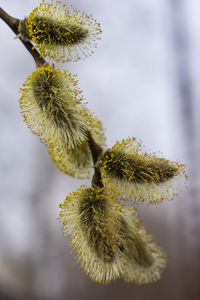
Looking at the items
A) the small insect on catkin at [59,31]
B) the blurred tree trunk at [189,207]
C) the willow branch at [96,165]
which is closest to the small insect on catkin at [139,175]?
the willow branch at [96,165]

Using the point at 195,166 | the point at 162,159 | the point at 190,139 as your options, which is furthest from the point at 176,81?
the point at 162,159

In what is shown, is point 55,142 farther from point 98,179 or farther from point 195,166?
point 195,166

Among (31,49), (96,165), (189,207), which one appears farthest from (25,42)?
(189,207)

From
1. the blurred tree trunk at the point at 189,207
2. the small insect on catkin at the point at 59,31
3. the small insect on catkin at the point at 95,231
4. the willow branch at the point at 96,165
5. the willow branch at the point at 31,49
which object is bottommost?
the small insect on catkin at the point at 95,231

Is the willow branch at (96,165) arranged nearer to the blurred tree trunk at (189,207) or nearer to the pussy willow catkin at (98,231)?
the pussy willow catkin at (98,231)

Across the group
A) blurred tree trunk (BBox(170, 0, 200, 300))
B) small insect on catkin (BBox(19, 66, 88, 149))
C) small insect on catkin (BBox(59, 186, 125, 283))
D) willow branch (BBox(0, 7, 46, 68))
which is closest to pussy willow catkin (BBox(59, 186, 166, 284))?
small insect on catkin (BBox(59, 186, 125, 283))

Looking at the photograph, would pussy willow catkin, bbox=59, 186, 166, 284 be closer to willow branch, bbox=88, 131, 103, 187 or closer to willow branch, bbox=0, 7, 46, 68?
willow branch, bbox=88, 131, 103, 187
